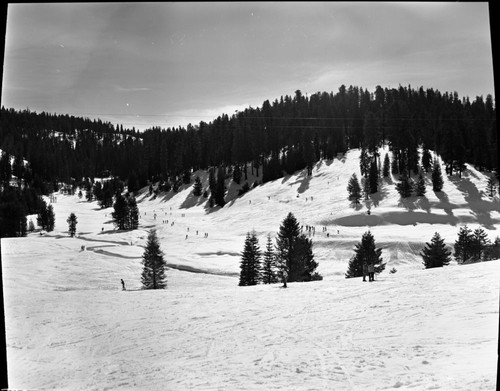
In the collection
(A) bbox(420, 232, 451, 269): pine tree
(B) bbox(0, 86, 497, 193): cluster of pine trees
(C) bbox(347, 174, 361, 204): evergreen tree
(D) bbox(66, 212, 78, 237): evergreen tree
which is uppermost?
(B) bbox(0, 86, 497, 193): cluster of pine trees

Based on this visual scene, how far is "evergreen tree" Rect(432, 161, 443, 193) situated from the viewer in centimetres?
4553

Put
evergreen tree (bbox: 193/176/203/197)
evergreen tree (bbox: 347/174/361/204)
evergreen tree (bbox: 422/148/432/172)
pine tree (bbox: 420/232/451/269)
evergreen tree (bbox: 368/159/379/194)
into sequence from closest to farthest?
pine tree (bbox: 420/232/451/269)
evergreen tree (bbox: 422/148/432/172)
evergreen tree (bbox: 347/174/361/204)
evergreen tree (bbox: 368/159/379/194)
evergreen tree (bbox: 193/176/203/197)

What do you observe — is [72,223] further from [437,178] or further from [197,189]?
[437,178]

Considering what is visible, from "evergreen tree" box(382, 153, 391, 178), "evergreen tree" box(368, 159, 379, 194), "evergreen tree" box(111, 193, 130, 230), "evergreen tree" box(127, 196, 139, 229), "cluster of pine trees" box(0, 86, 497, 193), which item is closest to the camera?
"evergreen tree" box(111, 193, 130, 230)

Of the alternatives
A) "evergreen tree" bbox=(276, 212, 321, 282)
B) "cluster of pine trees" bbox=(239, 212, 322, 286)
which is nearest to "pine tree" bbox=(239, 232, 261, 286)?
"cluster of pine trees" bbox=(239, 212, 322, 286)

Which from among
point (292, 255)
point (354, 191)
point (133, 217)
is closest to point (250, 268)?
point (292, 255)

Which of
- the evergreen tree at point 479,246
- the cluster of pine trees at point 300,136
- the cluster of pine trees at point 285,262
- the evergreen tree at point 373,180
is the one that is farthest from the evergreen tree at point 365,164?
the cluster of pine trees at point 285,262

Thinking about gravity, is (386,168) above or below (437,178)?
above

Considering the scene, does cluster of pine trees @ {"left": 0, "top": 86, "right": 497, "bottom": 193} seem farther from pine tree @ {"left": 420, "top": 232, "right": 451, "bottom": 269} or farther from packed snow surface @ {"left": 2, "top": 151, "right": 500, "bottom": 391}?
packed snow surface @ {"left": 2, "top": 151, "right": 500, "bottom": 391}

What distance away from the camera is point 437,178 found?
152ft

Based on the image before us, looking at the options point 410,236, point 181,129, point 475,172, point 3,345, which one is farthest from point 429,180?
point 181,129

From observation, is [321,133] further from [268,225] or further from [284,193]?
[268,225]

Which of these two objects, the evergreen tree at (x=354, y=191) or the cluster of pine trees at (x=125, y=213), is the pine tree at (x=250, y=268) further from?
the evergreen tree at (x=354, y=191)

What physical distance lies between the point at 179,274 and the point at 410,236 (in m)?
25.3
